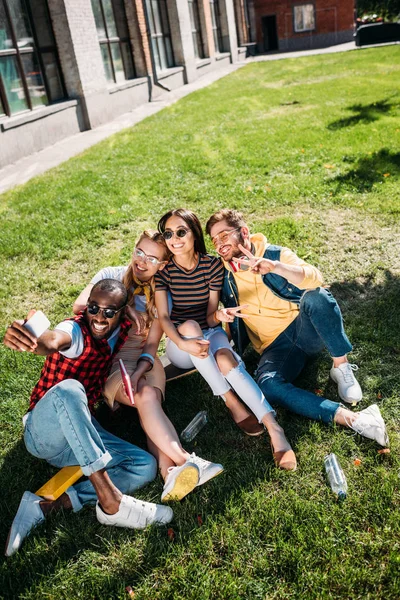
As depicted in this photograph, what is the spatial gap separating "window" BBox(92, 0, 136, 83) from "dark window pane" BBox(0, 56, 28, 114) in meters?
4.46

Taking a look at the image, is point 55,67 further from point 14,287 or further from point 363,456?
point 363,456

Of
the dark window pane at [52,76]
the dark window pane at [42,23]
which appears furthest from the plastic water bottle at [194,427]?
the dark window pane at [42,23]

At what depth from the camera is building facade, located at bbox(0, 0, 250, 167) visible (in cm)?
1091

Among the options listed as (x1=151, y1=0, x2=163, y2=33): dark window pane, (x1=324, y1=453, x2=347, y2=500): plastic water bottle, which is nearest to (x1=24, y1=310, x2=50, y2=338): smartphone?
(x1=324, y1=453, x2=347, y2=500): plastic water bottle

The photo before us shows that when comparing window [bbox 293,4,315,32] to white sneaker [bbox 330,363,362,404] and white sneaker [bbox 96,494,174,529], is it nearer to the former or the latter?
white sneaker [bbox 330,363,362,404]

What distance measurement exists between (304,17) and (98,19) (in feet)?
90.2

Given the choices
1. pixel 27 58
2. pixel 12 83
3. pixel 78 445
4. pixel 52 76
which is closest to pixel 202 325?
pixel 78 445

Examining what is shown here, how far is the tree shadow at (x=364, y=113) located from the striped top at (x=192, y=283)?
23.9 ft

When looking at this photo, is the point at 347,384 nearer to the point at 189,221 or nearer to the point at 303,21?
the point at 189,221

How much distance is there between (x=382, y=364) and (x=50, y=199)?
5610mm

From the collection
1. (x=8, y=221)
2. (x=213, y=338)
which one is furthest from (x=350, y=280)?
(x=8, y=221)

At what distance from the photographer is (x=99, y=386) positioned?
315 centimetres

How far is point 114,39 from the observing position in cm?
1560

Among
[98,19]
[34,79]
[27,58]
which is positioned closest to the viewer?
[27,58]
